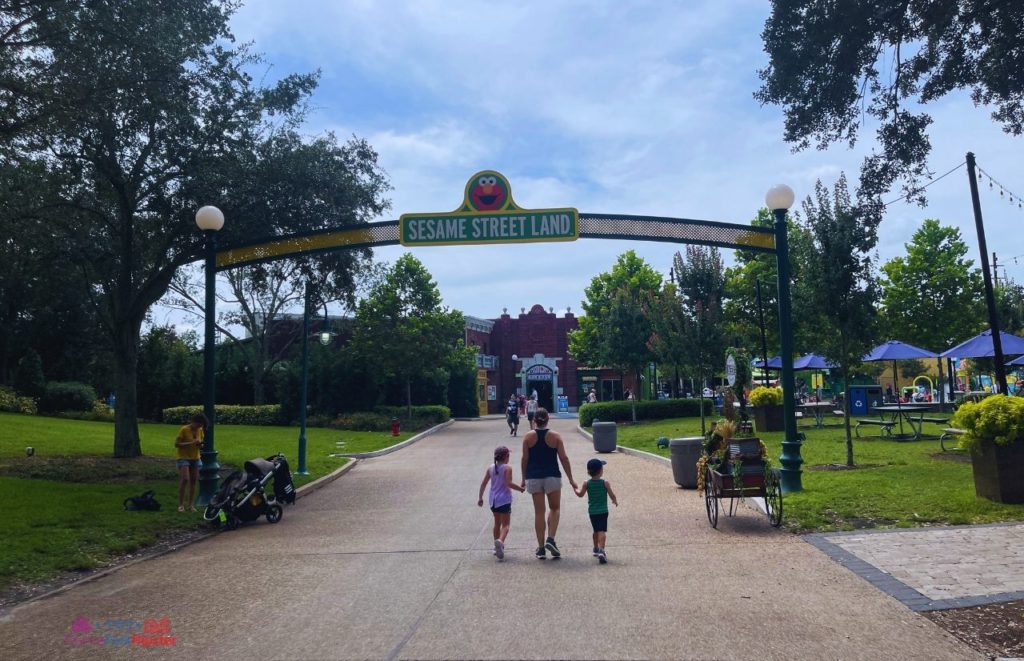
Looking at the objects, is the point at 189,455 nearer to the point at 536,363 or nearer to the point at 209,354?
the point at 209,354

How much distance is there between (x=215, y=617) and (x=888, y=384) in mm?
73296

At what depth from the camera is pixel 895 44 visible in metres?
10.6

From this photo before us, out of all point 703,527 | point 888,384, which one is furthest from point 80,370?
point 888,384

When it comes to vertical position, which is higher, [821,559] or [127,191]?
[127,191]

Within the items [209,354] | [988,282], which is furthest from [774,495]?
[988,282]

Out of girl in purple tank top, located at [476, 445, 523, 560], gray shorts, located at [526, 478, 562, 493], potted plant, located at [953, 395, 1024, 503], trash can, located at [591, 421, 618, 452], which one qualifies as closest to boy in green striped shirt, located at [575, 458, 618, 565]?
gray shorts, located at [526, 478, 562, 493]

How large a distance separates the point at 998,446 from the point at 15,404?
39617 mm

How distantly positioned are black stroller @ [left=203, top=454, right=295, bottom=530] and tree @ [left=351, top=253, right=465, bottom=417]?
29342 mm

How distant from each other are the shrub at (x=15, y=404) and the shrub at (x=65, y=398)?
236 centimetres

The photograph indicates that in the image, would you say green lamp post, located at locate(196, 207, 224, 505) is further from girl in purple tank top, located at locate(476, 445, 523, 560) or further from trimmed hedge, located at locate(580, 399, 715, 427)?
trimmed hedge, located at locate(580, 399, 715, 427)

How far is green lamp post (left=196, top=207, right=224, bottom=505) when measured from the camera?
525 inches

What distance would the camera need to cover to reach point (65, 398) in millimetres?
41125

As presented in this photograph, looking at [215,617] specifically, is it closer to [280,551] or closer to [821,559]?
[280,551]

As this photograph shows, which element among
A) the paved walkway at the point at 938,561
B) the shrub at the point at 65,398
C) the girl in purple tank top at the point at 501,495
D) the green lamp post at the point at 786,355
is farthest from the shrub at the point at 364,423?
the paved walkway at the point at 938,561
